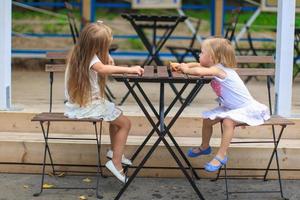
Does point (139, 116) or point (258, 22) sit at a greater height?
point (258, 22)

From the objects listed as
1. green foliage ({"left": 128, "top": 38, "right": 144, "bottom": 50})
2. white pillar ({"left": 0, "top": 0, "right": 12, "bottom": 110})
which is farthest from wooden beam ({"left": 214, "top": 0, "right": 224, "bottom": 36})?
white pillar ({"left": 0, "top": 0, "right": 12, "bottom": 110})

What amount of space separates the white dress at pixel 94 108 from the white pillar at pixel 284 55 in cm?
146

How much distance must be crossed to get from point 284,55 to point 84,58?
171cm

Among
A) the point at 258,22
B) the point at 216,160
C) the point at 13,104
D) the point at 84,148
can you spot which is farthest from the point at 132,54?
the point at 216,160

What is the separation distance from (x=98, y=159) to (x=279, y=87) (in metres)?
1.63

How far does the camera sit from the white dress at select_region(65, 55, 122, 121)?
13.4 feet

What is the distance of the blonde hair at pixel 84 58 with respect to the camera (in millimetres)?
4082

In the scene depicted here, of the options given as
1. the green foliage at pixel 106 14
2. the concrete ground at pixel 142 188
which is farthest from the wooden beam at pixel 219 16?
the concrete ground at pixel 142 188

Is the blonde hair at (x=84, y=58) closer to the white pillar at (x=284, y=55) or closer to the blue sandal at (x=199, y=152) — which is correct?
the blue sandal at (x=199, y=152)

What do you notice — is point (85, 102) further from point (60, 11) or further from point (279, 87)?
point (60, 11)

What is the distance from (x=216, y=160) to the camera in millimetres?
3943

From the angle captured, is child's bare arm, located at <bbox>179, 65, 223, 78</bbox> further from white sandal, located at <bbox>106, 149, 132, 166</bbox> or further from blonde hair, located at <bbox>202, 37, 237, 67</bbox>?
white sandal, located at <bbox>106, 149, 132, 166</bbox>

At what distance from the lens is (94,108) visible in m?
4.12

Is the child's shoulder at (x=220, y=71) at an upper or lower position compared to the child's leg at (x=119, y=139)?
upper
